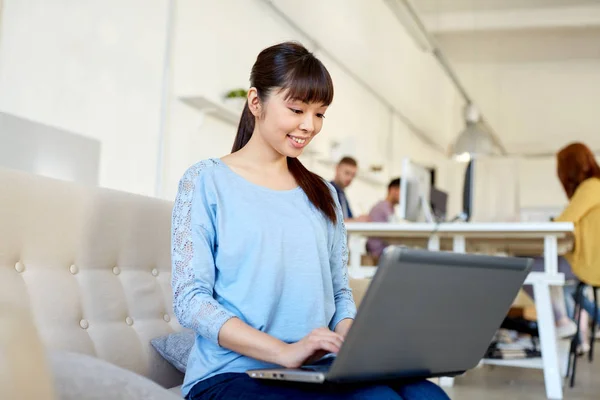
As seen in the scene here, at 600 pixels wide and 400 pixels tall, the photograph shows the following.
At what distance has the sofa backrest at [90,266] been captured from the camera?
4.93 feet

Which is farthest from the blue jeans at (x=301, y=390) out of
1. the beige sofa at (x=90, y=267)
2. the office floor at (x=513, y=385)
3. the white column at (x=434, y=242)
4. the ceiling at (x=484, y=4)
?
the ceiling at (x=484, y=4)

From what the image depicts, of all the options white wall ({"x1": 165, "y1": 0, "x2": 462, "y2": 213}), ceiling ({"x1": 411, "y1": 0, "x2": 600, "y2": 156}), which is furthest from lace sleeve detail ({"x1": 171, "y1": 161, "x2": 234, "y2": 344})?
ceiling ({"x1": 411, "y1": 0, "x2": 600, "y2": 156})

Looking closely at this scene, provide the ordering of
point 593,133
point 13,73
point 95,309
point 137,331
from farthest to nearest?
point 593,133, point 13,73, point 137,331, point 95,309

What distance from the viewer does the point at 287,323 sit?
1396 mm

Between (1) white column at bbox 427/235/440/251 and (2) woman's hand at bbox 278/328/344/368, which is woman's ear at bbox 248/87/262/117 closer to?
(2) woman's hand at bbox 278/328/344/368

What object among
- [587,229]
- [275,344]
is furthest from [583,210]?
[275,344]

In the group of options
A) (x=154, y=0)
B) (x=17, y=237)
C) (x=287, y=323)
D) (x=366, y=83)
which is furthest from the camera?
(x=366, y=83)

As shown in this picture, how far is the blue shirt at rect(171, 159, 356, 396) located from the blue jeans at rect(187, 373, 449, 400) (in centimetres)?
6

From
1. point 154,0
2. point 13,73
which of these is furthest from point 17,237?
point 154,0

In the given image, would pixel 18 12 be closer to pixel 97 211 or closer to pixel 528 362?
pixel 97 211

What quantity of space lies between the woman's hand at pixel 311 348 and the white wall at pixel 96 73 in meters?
2.85

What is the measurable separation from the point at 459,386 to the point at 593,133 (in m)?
9.94

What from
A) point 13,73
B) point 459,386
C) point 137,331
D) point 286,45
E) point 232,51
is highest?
point 232,51

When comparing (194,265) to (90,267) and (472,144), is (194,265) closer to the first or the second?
(90,267)
